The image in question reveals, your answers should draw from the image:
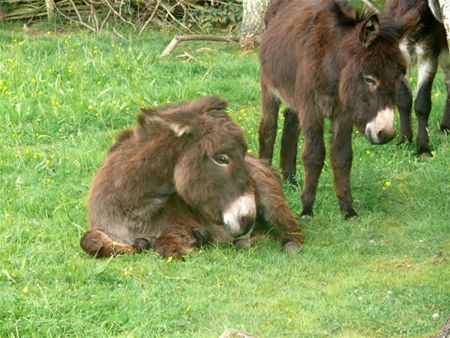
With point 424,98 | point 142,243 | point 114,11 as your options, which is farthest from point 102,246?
point 114,11

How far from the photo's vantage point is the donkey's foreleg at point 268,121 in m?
9.14

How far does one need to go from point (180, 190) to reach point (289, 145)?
2.20 metres

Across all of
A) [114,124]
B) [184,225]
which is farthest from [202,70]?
[184,225]

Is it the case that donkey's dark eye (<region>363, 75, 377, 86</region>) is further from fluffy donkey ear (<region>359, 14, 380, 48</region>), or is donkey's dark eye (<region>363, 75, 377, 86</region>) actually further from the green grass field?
the green grass field

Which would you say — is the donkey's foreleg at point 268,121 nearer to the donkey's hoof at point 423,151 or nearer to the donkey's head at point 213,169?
the donkey's hoof at point 423,151

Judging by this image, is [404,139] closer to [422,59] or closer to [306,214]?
[422,59]

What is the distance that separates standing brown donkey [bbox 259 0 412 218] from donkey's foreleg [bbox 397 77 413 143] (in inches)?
42.8

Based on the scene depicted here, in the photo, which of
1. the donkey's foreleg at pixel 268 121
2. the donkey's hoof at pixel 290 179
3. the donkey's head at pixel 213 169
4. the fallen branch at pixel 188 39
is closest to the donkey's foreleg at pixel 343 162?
the donkey's hoof at pixel 290 179

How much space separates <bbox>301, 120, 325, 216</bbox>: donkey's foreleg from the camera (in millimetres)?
8289

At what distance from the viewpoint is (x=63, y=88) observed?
1130cm

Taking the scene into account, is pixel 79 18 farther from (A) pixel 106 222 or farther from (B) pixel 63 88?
(A) pixel 106 222

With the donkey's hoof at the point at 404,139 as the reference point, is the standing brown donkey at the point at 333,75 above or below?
above

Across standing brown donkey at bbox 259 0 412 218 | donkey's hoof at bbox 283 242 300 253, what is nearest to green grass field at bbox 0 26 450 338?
donkey's hoof at bbox 283 242 300 253

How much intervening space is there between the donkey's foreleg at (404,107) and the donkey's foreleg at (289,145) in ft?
4.40
